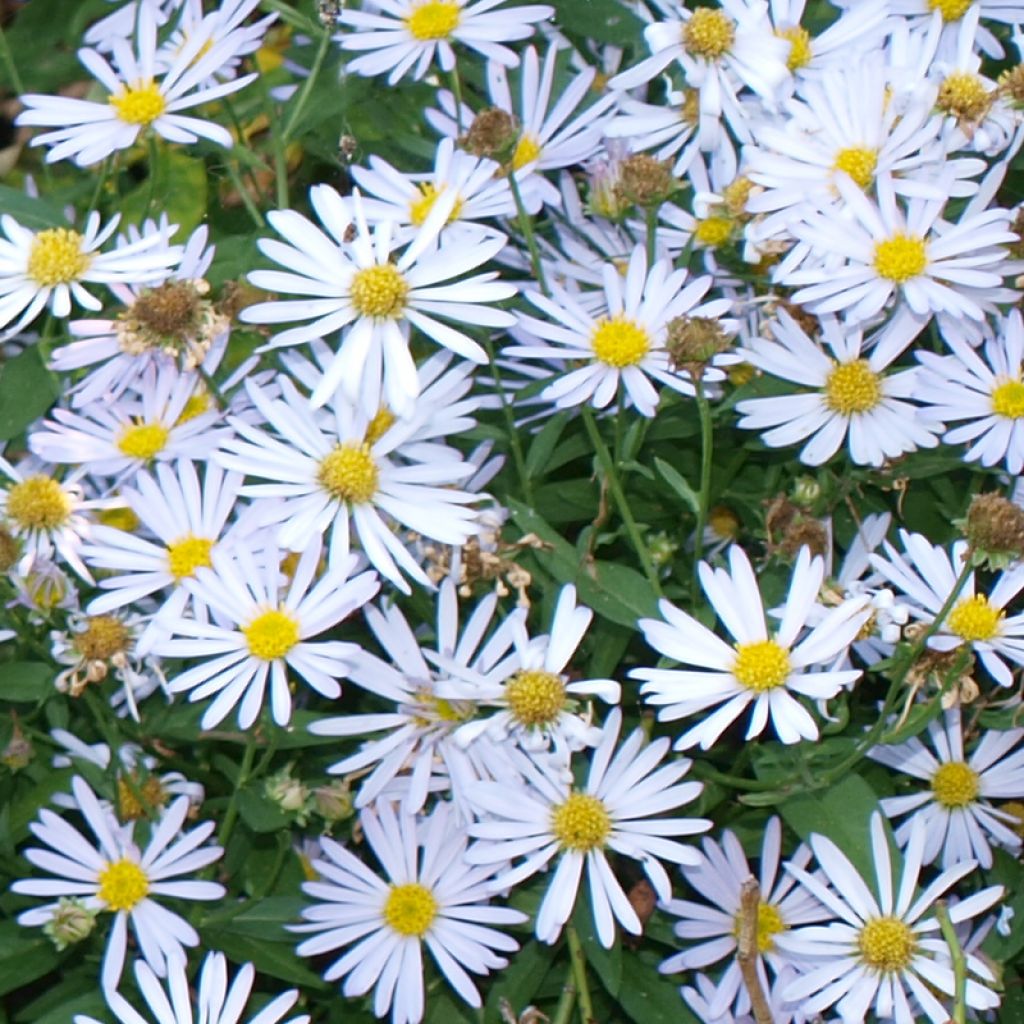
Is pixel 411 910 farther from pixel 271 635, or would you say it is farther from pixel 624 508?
pixel 624 508

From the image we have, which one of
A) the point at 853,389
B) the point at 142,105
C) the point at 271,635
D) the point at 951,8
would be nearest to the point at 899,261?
the point at 853,389

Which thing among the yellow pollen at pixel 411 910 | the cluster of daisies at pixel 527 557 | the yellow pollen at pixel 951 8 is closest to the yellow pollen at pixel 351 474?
the cluster of daisies at pixel 527 557

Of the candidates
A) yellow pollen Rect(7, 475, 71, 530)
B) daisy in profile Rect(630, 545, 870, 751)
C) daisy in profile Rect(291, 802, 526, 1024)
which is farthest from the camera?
yellow pollen Rect(7, 475, 71, 530)

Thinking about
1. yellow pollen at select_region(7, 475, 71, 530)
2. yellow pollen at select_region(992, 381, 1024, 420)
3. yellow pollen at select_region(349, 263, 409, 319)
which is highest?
yellow pollen at select_region(992, 381, 1024, 420)

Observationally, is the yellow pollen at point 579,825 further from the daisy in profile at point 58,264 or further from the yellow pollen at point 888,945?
the daisy in profile at point 58,264

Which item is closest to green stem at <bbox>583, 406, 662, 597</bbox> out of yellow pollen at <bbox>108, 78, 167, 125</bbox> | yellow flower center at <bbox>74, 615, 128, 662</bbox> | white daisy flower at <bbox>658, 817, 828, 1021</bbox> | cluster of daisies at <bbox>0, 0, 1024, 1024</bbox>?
cluster of daisies at <bbox>0, 0, 1024, 1024</bbox>

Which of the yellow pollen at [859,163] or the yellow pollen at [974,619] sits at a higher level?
the yellow pollen at [859,163]

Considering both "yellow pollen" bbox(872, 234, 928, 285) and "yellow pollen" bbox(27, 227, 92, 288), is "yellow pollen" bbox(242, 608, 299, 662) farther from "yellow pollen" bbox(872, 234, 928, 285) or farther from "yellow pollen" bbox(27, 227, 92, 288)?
"yellow pollen" bbox(872, 234, 928, 285)
